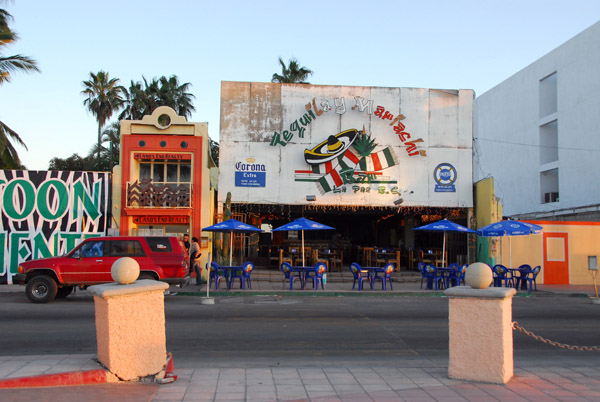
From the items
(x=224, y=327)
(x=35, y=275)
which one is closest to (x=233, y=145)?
(x=35, y=275)

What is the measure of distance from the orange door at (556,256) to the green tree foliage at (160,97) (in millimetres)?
26339

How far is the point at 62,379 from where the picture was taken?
19.9ft

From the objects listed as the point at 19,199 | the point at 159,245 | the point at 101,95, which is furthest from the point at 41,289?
the point at 101,95

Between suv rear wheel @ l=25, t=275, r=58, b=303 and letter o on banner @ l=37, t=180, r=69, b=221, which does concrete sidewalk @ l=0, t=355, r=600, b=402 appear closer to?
suv rear wheel @ l=25, t=275, r=58, b=303

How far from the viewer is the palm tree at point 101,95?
139ft

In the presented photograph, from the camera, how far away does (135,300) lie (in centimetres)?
635

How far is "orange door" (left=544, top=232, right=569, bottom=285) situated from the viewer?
22312 mm

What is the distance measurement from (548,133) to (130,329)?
125ft

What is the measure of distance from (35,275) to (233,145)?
10.7m

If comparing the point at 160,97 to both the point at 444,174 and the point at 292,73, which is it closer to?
the point at 292,73

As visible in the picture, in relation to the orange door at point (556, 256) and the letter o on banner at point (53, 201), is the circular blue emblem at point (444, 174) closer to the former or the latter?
the orange door at point (556, 256)

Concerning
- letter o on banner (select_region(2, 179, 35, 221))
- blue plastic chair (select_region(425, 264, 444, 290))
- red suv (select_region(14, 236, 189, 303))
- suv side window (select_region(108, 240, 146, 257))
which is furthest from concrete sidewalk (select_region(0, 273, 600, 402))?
letter o on banner (select_region(2, 179, 35, 221))

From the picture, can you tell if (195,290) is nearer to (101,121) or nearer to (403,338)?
(403,338)

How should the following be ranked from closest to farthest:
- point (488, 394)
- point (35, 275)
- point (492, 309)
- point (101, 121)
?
point (488, 394) < point (492, 309) < point (35, 275) < point (101, 121)
